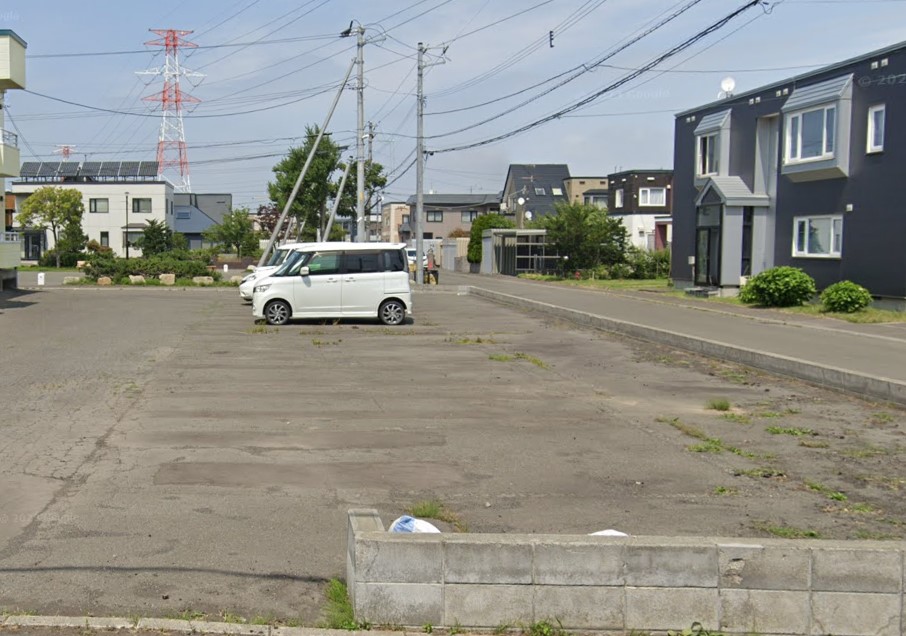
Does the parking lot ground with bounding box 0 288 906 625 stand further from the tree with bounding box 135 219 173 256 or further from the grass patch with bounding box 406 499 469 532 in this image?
the tree with bounding box 135 219 173 256

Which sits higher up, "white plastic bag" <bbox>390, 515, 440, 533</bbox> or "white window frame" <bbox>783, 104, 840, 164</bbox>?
"white window frame" <bbox>783, 104, 840, 164</bbox>

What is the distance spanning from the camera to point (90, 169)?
81188mm

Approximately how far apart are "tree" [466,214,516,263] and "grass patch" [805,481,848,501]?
2282 inches

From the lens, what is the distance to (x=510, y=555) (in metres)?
4.33

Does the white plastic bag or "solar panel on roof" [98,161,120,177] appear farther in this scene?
"solar panel on roof" [98,161,120,177]

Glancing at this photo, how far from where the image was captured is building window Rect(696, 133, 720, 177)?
3234cm

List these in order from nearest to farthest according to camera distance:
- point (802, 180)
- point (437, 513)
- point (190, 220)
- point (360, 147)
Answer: point (437, 513)
point (802, 180)
point (360, 147)
point (190, 220)

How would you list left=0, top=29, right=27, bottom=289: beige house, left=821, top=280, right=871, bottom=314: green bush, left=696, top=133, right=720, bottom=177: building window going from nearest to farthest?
left=821, top=280, right=871, bottom=314: green bush
left=0, top=29, right=27, bottom=289: beige house
left=696, top=133, right=720, bottom=177: building window

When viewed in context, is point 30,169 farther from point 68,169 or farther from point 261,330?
point 261,330

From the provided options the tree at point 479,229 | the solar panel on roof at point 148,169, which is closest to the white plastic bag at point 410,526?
the tree at point 479,229

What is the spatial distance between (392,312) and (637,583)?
1699 centimetres

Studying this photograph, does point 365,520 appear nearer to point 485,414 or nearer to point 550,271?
point 485,414

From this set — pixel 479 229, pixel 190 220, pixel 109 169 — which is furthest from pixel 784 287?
pixel 190 220

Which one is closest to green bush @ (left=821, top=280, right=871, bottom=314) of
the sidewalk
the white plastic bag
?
the sidewalk
